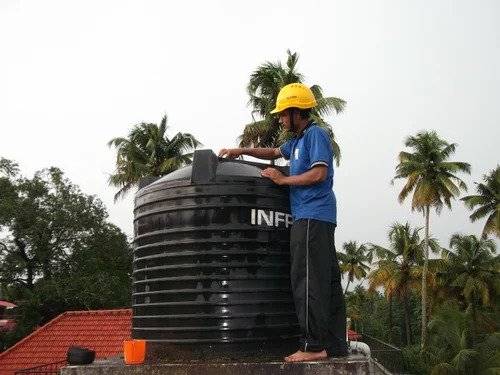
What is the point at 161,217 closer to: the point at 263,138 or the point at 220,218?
the point at 220,218

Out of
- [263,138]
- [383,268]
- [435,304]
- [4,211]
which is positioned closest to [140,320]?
[263,138]

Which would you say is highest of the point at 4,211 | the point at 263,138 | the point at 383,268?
the point at 263,138

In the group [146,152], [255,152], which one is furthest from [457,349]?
[255,152]

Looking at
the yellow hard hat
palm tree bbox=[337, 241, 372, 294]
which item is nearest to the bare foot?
the yellow hard hat

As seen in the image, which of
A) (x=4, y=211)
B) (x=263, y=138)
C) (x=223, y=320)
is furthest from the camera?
(x=4, y=211)

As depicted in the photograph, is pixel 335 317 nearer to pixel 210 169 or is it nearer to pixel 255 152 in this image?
pixel 210 169

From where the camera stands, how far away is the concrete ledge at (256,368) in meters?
2.85

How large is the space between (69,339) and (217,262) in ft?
50.9

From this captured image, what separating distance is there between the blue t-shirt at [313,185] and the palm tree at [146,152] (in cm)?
2624

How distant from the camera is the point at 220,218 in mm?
3223

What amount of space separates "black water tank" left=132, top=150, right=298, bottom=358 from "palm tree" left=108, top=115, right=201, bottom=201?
85.7 ft

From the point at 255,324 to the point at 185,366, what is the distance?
0.48 m

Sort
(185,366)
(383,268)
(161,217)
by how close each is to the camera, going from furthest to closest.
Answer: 1. (383,268)
2. (161,217)
3. (185,366)

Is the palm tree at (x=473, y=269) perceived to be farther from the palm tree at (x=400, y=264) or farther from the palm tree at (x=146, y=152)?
the palm tree at (x=146, y=152)
